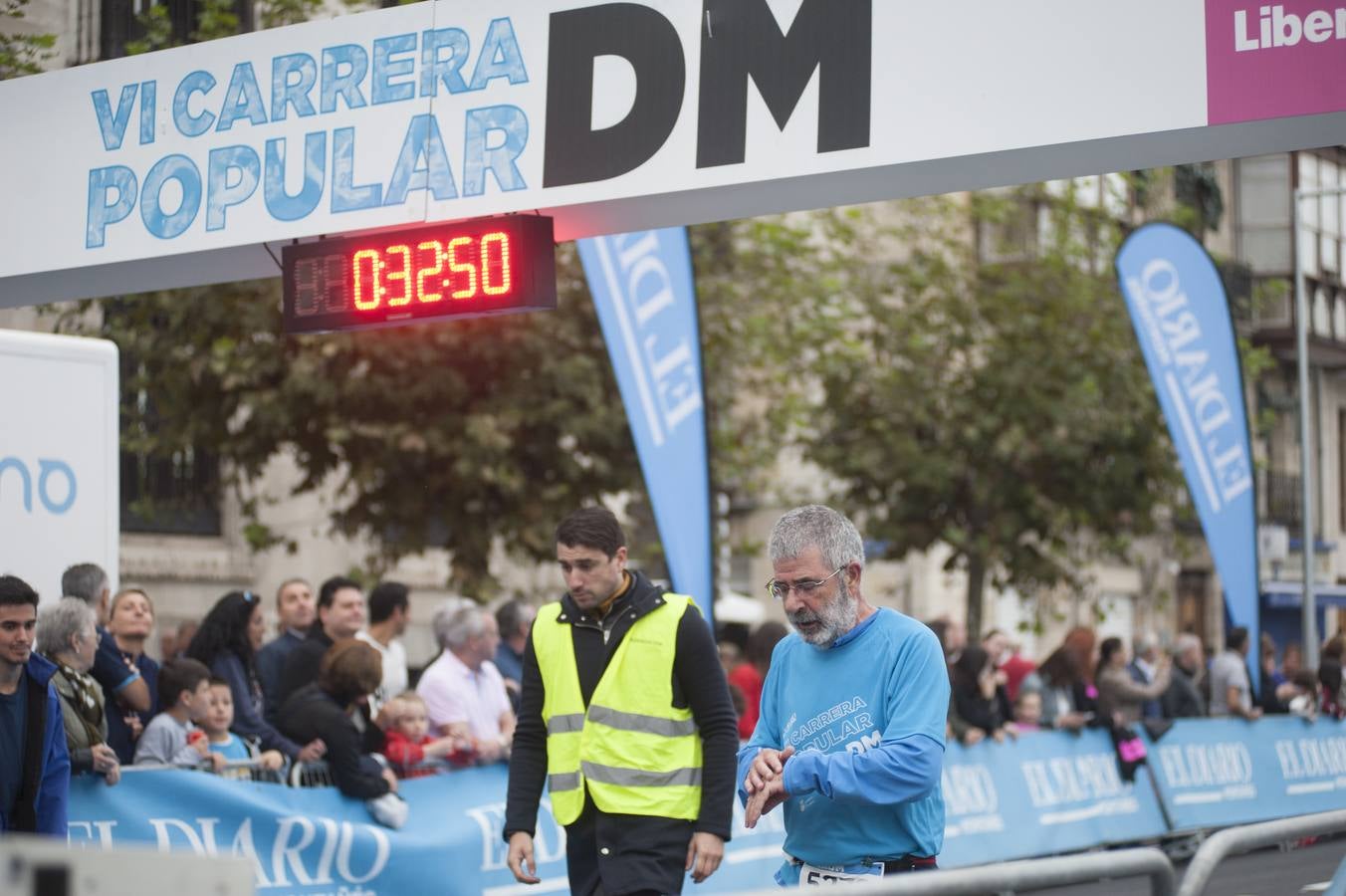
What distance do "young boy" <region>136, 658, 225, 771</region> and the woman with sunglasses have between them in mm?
518

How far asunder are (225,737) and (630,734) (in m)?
4.02

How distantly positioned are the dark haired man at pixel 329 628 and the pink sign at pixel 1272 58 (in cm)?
562

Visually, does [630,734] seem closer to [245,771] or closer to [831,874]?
[831,874]

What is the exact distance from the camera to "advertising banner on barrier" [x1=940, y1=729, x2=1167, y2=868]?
1369 cm

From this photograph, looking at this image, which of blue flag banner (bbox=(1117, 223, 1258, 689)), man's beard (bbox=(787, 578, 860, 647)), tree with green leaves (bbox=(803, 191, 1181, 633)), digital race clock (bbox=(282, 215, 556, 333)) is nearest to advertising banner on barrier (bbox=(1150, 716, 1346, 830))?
blue flag banner (bbox=(1117, 223, 1258, 689))

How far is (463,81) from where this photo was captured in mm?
8250

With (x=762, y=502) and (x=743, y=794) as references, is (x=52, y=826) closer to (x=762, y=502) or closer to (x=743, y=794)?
(x=743, y=794)

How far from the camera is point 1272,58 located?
6.72m

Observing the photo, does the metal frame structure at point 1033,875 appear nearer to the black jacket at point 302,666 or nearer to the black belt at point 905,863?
the black belt at point 905,863

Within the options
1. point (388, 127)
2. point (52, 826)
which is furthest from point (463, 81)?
point (52, 826)

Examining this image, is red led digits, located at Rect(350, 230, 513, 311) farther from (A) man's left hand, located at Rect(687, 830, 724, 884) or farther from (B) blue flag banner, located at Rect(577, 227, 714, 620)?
(B) blue flag banner, located at Rect(577, 227, 714, 620)

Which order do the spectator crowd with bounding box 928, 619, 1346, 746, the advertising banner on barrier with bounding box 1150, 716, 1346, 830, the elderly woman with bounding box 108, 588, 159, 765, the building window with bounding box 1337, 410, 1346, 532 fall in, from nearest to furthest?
the elderly woman with bounding box 108, 588, 159, 765
the spectator crowd with bounding box 928, 619, 1346, 746
the advertising banner on barrier with bounding box 1150, 716, 1346, 830
the building window with bounding box 1337, 410, 1346, 532

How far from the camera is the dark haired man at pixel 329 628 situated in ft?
34.4

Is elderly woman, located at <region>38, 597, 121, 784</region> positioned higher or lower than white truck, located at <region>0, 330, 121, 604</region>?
lower
